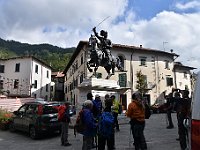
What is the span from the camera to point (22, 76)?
50.6m

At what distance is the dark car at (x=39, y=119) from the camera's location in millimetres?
11798

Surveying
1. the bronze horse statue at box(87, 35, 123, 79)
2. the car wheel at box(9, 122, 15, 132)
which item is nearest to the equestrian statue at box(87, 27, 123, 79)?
the bronze horse statue at box(87, 35, 123, 79)

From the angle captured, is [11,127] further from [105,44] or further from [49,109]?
[105,44]

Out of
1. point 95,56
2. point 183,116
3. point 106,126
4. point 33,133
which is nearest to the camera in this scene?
point 106,126

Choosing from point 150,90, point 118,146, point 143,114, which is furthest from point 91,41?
point 150,90

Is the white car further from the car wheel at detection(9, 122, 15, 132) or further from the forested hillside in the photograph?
the forested hillside

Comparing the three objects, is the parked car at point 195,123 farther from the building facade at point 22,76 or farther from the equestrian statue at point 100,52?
the building facade at point 22,76

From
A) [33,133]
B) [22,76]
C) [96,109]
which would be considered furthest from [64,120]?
[22,76]

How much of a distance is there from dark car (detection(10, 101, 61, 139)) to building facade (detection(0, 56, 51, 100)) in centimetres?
3670

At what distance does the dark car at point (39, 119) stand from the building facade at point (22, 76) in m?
36.7

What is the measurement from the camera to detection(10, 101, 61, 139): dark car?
464 inches

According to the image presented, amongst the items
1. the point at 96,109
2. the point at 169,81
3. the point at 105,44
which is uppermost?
the point at 105,44

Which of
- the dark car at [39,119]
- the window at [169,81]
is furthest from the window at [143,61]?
the dark car at [39,119]

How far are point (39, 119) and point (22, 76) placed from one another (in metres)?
40.6
